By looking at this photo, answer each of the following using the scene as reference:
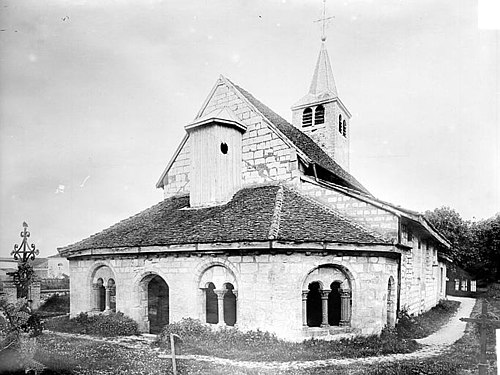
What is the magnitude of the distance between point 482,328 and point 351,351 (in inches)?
106

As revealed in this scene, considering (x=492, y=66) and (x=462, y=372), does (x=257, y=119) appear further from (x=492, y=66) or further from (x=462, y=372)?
(x=462, y=372)

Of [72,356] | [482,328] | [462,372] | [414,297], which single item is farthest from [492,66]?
[72,356]

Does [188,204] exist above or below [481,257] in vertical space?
above

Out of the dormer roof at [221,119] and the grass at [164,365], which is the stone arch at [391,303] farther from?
the dormer roof at [221,119]

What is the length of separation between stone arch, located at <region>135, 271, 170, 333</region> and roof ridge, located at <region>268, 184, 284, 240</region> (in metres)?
3.39

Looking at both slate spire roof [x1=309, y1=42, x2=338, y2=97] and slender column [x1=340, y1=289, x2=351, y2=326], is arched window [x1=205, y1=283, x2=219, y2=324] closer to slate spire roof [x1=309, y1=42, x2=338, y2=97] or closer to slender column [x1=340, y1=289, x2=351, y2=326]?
slender column [x1=340, y1=289, x2=351, y2=326]

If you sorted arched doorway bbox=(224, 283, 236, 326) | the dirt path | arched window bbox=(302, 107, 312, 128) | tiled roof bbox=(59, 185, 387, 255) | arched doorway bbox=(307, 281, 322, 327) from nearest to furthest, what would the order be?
the dirt path
tiled roof bbox=(59, 185, 387, 255)
arched doorway bbox=(224, 283, 236, 326)
arched doorway bbox=(307, 281, 322, 327)
arched window bbox=(302, 107, 312, 128)

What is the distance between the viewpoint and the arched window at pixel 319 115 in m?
19.8

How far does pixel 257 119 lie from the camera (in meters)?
12.6

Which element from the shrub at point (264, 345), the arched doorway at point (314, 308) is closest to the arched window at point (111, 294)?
the shrub at point (264, 345)

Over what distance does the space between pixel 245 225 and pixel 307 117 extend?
1177cm

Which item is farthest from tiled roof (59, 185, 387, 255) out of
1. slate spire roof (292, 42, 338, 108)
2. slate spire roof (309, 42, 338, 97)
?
slate spire roof (309, 42, 338, 97)

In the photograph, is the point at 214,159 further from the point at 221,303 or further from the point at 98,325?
the point at 98,325

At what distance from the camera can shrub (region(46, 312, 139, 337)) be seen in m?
10.7
